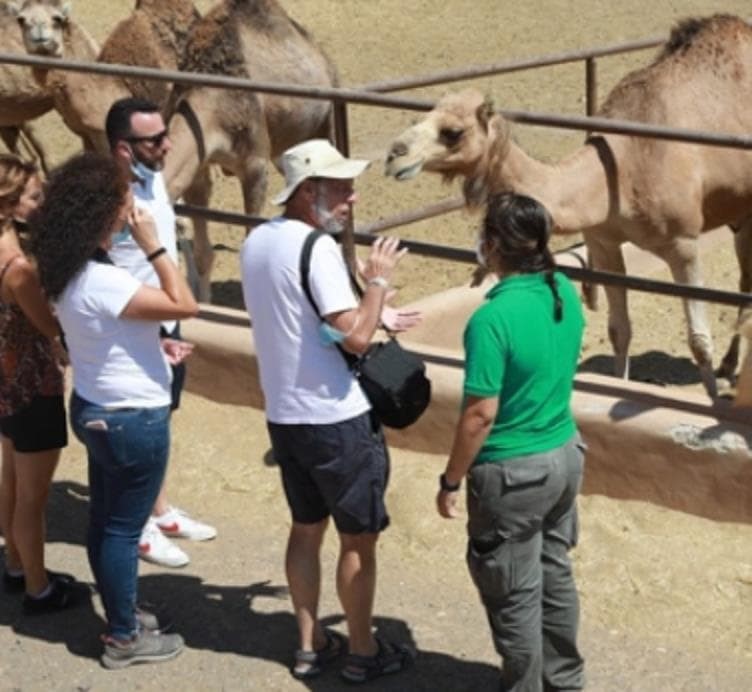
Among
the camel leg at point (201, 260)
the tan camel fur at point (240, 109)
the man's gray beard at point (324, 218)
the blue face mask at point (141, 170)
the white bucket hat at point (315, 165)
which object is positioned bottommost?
the camel leg at point (201, 260)

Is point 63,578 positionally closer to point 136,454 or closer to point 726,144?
point 136,454

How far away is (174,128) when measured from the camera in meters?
9.13

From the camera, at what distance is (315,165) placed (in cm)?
466

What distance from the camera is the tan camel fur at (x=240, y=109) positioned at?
9.18 m

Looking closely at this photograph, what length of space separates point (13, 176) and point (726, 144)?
2576 millimetres

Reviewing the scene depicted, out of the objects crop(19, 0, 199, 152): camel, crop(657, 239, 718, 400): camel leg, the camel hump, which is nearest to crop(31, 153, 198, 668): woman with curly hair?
crop(657, 239, 718, 400): camel leg

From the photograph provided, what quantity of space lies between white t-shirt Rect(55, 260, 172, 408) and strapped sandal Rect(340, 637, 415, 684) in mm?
1057

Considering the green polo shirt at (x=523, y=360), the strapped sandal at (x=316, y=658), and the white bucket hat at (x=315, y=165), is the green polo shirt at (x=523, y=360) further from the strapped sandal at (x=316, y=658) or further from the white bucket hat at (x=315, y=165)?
the strapped sandal at (x=316, y=658)

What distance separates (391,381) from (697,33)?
391cm

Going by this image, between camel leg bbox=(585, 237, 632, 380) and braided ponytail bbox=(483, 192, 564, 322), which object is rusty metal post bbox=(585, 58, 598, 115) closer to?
camel leg bbox=(585, 237, 632, 380)

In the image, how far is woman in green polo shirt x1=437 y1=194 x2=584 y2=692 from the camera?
4359mm

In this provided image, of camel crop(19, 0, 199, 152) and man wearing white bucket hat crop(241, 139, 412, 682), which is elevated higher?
man wearing white bucket hat crop(241, 139, 412, 682)

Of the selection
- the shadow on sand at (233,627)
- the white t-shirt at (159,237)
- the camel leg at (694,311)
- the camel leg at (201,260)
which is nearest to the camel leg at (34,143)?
the camel leg at (201,260)

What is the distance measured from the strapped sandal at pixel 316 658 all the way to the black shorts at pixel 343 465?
0.57m
